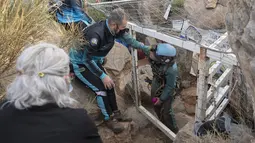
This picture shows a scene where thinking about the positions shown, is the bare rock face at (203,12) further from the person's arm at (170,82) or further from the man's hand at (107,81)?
the man's hand at (107,81)

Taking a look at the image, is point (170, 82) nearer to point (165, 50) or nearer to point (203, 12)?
point (165, 50)

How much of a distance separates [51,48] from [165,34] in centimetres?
255

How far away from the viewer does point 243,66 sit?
2.39 m

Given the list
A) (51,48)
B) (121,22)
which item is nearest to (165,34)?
(121,22)

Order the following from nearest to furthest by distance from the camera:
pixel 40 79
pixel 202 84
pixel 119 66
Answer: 1. pixel 40 79
2. pixel 202 84
3. pixel 119 66

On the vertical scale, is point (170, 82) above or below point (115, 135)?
above

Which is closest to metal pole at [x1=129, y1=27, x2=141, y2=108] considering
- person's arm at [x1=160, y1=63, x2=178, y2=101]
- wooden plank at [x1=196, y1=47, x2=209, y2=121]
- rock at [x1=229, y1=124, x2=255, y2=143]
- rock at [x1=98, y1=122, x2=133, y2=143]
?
rock at [x1=98, y1=122, x2=133, y2=143]

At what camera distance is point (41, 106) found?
173 cm

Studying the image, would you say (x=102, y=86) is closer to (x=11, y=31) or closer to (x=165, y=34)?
(x=165, y=34)

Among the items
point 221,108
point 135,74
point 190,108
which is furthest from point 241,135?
point 190,108

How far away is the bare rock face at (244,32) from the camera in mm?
2189

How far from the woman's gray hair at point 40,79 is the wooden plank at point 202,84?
2111 mm

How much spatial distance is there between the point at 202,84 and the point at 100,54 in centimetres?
149

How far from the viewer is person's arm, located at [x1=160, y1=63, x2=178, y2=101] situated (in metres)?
4.53
